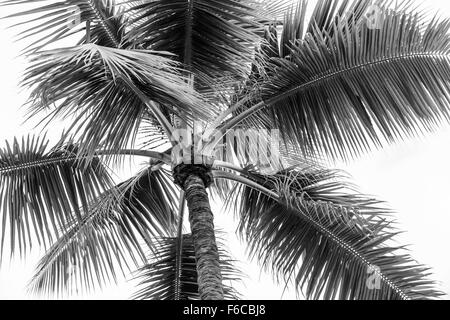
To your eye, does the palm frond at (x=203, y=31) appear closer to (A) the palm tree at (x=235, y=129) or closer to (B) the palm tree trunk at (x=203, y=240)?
(A) the palm tree at (x=235, y=129)

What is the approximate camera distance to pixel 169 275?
8.06 meters

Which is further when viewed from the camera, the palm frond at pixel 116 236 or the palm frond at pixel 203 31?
the palm frond at pixel 116 236

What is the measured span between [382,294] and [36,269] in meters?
3.63

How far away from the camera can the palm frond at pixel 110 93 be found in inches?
216

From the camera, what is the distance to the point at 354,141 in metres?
6.77

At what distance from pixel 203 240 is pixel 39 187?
186cm

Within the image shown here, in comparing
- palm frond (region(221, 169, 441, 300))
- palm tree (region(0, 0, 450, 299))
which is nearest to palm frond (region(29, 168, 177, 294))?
palm tree (region(0, 0, 450, 299))

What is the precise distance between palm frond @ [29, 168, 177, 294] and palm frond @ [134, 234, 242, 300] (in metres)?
0.13

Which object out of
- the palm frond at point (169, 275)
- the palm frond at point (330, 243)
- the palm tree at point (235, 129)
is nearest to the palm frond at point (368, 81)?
the palm tree at point (235, 129)

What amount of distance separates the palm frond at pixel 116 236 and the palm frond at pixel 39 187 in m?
0.58

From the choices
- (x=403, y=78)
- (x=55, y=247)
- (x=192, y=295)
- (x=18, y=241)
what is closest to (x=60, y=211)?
(x=18, y=241)

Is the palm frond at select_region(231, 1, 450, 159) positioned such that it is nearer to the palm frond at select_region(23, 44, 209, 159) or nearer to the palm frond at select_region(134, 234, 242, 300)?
the palm frond at select_region(23, 44, 209, 159)

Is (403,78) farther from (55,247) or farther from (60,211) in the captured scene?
(55,247)
